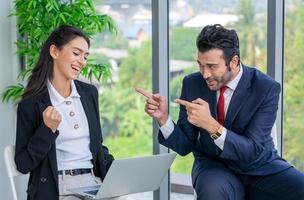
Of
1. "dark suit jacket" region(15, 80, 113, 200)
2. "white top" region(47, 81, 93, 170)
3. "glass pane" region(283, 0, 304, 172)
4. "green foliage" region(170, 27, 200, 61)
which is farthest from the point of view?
"green foliage" region(170, 27, 200, 61)

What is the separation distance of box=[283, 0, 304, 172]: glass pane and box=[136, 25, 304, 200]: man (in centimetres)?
53

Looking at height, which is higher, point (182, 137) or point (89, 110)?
point (89, 110)

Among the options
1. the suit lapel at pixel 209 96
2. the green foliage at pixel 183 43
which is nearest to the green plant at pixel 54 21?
the green foliage at pixel 183 43

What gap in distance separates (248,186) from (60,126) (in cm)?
83

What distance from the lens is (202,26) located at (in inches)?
120

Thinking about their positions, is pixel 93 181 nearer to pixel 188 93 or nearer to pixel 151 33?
pixel 188 93

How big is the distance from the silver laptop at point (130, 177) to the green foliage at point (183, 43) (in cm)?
98

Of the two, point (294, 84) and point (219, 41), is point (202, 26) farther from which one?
point (219, 41)

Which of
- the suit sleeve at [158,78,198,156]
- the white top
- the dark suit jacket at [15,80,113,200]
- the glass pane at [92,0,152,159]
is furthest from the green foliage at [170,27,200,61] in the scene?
the dark suit jacket at [15,80,113,200]

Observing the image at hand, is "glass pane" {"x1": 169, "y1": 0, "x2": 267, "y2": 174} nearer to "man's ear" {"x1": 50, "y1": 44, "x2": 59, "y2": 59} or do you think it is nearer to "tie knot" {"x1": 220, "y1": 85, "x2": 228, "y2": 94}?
"tie knot" {"x1": 220, "y1": 85, "x2": 228, "y2": 94}

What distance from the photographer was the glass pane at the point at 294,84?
2.79 meters

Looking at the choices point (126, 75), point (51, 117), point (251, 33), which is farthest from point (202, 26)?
point (51, 117)

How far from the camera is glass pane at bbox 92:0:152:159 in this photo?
3174 mm

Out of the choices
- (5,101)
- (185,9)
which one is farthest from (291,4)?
(5,101)
